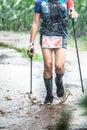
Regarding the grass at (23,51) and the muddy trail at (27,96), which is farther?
the grass at (23,51)

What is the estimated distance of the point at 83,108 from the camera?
59.3 inches

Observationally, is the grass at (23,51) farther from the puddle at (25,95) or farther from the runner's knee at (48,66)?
the runner's knee at (48,66)

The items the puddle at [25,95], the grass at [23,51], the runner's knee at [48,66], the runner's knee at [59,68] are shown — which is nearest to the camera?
the puddle at [25,95]

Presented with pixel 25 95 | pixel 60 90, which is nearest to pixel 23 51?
pixel 25 95

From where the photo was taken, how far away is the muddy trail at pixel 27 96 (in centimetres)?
482

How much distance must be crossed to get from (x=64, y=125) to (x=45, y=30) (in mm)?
4528

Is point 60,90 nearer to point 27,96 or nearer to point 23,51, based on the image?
point 27,96

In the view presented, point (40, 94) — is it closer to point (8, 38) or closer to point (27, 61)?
point (27, 61)

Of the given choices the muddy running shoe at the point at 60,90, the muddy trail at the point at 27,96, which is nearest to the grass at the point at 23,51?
the muddy trail at the point at 27,96

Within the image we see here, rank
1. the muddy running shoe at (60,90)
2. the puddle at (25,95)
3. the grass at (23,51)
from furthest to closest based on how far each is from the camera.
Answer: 1. the grass at (23,51)
2. the muddy running shoe at (60,90)
3. the puddle at (25,95)

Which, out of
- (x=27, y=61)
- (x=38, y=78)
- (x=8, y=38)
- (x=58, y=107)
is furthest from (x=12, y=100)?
(x=8, y=38)

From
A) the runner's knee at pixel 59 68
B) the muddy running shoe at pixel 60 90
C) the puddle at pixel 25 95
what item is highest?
the runner's knee at pixel 59 68

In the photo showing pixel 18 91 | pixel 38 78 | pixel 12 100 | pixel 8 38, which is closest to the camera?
pixel 12 100

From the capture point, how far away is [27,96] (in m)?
7.30
